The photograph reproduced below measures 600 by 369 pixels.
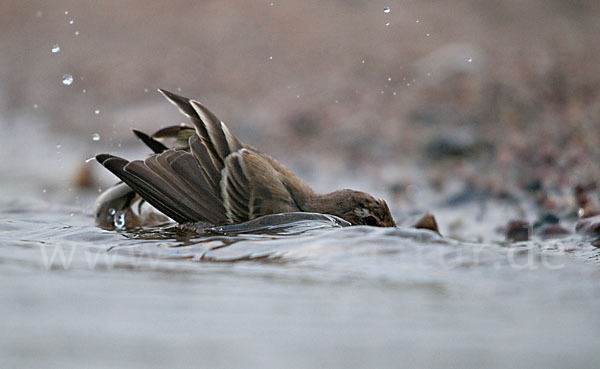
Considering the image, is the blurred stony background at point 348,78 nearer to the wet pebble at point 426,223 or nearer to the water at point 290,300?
the wet pebble at point 426,223

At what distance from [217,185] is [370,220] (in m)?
0.93

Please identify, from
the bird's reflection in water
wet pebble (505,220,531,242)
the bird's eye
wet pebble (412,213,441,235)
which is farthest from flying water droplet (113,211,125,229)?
wet pebble (505,220,531,242)

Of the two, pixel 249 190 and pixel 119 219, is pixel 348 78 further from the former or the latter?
pixel 249 190

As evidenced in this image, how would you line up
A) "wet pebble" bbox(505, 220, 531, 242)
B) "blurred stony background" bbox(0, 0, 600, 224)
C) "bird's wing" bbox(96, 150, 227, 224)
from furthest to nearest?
"blurred stony background" bbox(0, 0, 600, 224) < "wet pebble" bbox(505, 220, 531, 242) < "bird's wing" bbox(96, 150, 227, 224)

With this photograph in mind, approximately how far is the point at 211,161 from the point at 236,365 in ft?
8.16

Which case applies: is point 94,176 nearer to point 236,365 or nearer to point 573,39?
point 236,365

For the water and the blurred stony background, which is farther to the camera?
the blurred stony background

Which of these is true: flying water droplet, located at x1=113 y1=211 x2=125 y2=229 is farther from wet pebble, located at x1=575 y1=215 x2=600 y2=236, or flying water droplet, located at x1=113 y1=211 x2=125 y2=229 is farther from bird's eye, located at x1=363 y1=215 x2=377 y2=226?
wet pebble, located at x1=575 y1=215 x2=600 y2=236

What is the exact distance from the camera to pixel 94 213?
5094mm

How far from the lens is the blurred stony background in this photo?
758cm

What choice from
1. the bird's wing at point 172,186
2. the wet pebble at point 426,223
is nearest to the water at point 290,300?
the bird's wing at point 172,186

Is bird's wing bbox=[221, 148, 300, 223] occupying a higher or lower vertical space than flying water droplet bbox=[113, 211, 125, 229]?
higher

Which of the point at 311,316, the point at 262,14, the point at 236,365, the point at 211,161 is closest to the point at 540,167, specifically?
the point at 211,161

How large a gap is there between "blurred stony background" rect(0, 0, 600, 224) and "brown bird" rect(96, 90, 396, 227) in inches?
80.6
